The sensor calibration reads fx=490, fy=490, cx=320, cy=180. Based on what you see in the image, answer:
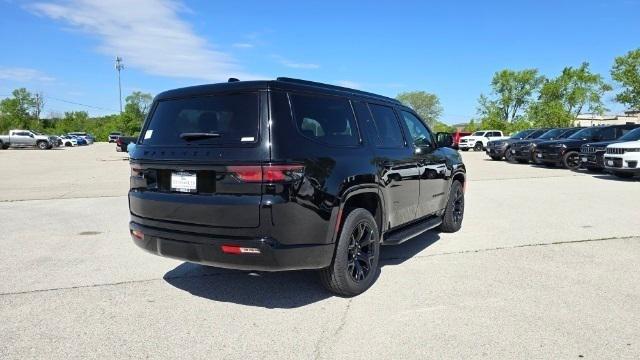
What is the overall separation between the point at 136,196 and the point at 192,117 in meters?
0.90

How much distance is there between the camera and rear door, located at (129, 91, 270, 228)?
11.8 ft

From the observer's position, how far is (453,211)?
23.0ft

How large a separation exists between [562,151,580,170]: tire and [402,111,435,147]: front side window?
1503 cm

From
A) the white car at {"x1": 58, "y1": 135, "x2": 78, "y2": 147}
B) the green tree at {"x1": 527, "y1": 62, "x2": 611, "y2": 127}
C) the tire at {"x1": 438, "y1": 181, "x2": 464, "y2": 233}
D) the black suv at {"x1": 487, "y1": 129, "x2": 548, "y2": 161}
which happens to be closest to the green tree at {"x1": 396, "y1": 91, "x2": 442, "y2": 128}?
the green tree at {"x1": 527, "y1": 62, "x2": 611, "y2": 127}

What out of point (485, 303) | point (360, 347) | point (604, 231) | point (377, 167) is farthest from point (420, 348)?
point (604, 231)

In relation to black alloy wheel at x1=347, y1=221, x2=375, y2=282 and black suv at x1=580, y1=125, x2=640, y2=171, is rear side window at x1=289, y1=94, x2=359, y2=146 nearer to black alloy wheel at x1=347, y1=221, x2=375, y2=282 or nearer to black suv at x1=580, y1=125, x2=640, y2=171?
black alloy wheel at x1=347, y1=221, x2=375, y2=282

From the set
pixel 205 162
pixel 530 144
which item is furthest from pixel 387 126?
pixel 530 144

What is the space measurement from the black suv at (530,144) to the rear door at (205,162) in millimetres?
19648

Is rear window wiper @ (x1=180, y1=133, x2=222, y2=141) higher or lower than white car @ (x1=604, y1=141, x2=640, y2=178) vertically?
higher

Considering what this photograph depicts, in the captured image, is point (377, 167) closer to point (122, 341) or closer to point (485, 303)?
point (485, 303)

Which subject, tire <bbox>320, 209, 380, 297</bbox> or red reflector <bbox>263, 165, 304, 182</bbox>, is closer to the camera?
red reflector <bbox>263, 165, 304, 182</bbox>

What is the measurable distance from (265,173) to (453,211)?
13.7 feet

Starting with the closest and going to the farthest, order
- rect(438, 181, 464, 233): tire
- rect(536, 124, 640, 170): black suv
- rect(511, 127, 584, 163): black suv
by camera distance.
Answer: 1. rect(438, 181, 464, 233): tire
2. rect(536, 124, 640, 170): black suv
3. rect(511, 127, 584, 163): black suv

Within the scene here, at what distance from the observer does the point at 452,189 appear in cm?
694
